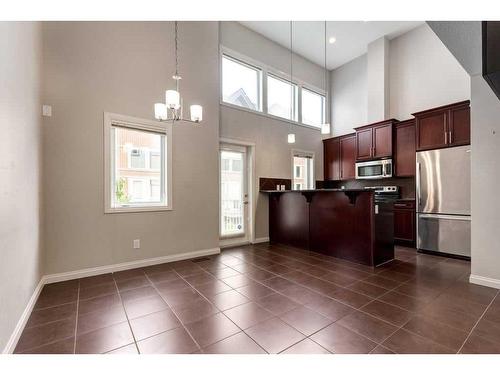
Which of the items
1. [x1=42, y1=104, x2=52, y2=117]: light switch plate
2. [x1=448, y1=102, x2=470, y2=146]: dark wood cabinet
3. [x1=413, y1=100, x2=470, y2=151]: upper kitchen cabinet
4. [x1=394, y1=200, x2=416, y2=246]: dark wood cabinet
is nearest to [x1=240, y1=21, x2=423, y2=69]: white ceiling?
[x1=413, y1=100, x2=470, y2=151]: upper kitchen cabinet

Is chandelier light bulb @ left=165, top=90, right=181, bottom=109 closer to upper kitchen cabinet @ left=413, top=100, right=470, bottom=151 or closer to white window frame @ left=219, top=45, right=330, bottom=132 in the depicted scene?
white window frame @ left=219, top=45, right=330, bottom=132

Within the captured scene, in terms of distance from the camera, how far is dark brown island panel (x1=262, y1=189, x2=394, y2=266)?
342cm

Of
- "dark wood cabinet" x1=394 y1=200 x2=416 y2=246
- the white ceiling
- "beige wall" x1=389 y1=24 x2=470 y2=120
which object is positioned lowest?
"dark wood cabinet" x1=394 y1=200 x2=416 y2=246

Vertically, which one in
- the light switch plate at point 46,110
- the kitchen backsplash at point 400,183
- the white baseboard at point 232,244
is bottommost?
the white baseboard at point 232,244

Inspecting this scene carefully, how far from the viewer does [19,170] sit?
1.96m

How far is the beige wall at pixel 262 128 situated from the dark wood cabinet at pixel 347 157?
852 millimetres

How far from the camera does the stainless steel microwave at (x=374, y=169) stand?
486cm

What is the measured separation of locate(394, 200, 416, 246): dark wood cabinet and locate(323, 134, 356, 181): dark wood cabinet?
1424mm

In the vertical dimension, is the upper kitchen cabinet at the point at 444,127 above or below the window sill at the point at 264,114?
below

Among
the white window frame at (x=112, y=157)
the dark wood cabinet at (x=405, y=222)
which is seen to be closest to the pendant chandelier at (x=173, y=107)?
the white window frame at (x=112, y=157)

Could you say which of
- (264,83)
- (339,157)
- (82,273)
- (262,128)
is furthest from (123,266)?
(339,157)

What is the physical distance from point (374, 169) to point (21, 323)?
5897 millimetres

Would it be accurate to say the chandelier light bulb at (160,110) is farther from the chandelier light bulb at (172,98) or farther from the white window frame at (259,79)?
the white window frame at (259,79)

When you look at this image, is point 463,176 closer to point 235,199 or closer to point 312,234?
point 312,234
